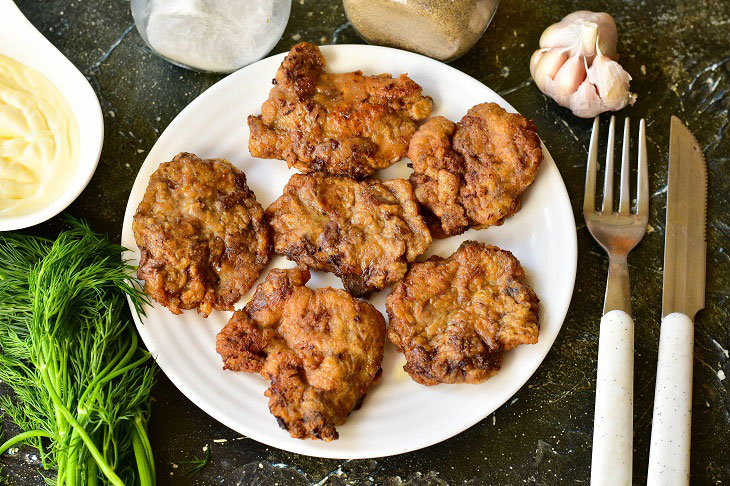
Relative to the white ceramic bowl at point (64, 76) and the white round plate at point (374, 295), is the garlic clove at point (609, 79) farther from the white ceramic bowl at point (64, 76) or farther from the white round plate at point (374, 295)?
the white ceramic bowl at point (64, 76)

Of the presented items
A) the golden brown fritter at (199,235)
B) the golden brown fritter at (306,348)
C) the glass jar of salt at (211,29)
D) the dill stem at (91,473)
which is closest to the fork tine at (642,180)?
the golden brown fritter at (306,348)

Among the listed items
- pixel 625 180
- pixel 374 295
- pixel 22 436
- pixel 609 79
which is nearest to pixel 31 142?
pixel 22 436

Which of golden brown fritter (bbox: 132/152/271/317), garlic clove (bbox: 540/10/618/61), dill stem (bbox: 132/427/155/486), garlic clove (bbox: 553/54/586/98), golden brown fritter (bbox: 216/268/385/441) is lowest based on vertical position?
dill stem (bbox: 132/427/155/486)

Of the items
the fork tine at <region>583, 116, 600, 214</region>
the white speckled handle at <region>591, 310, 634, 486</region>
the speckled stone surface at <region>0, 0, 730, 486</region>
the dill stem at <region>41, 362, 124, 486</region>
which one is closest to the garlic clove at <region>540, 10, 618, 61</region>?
the speckled stone surface at <region>0, 0, 730, 486</region>

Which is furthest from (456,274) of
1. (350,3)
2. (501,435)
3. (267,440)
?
(350,3)

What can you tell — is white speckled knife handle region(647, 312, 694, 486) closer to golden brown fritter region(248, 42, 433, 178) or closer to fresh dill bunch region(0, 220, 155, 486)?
golden brown fritter region(248, 42, 433, 178)

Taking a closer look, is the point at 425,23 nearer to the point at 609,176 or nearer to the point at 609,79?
the point at 609,79

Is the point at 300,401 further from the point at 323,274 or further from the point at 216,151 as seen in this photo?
the point at 216,151
